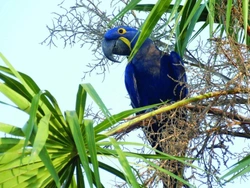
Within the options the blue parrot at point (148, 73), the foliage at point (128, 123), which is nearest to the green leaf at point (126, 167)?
the foliage at point (128, 123)

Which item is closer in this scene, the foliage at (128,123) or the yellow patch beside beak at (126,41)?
the foliage at (128,123)

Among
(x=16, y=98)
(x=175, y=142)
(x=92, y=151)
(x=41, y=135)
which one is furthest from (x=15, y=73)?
(x=175, y=142)

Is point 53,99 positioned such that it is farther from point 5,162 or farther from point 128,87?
point 128,87

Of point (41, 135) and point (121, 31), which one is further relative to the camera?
point (121, 31)

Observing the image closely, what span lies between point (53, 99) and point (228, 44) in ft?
2.27

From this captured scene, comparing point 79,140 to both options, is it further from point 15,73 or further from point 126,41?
point 126,41

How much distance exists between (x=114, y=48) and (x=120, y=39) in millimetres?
92

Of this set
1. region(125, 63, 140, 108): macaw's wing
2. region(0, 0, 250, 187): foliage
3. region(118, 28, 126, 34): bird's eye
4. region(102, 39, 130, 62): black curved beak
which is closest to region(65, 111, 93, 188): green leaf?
region(0, 0, 250, 187): foliage

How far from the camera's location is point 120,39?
3893 mm

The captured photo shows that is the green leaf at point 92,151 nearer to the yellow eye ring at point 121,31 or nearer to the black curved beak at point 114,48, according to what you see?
the black curved beak at point 114,48

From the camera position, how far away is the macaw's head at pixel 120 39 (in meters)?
3.74

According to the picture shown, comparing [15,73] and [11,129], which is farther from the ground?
[15,73]

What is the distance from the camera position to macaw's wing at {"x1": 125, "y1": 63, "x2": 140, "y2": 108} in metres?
3.73

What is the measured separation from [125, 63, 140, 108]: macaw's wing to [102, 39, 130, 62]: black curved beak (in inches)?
6.2
